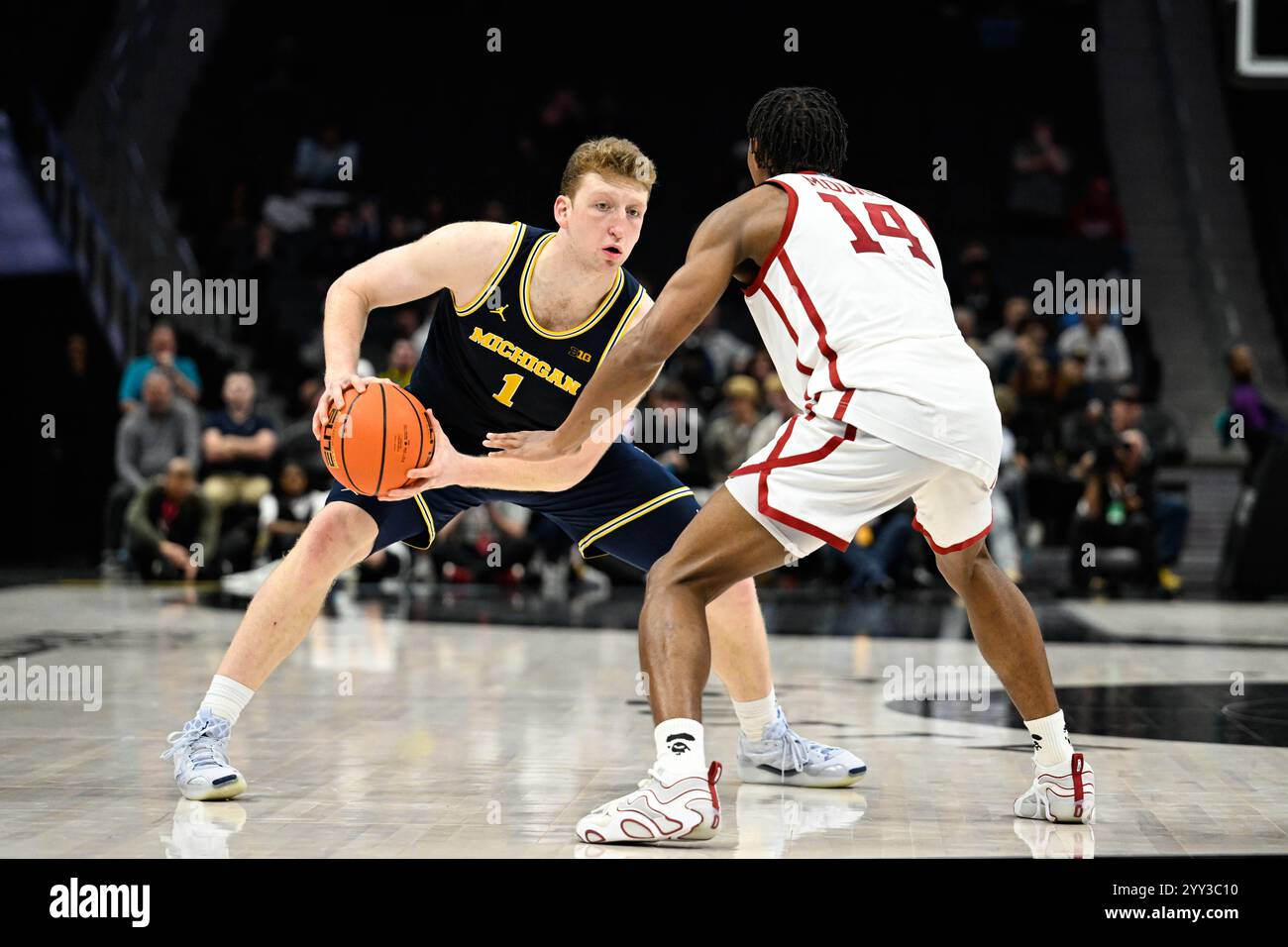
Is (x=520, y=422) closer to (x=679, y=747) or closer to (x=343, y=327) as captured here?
(x=343, y=327)

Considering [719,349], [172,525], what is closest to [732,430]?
[719,349]

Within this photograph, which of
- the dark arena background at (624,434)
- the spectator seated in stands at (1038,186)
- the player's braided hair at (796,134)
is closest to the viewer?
the player's braided hair at (796,134)

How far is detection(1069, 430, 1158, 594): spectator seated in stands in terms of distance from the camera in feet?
37.3

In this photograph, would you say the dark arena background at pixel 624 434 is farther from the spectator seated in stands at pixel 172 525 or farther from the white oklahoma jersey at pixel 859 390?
the white oklahoma jersey at pixel 859 390

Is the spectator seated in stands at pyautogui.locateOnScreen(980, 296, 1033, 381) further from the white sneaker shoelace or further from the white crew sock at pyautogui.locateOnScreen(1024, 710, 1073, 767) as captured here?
the white sneaker shoelace

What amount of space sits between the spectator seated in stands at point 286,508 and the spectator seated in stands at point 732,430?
2875mm

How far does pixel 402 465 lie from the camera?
3984mm

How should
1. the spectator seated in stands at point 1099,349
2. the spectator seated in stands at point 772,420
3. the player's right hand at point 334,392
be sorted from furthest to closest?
the spectator seated in stands at point 1099,349 → the spectator seated in stands at point 772,420 → the player's right hand at point 334,392

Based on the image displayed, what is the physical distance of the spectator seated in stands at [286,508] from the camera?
448 inches

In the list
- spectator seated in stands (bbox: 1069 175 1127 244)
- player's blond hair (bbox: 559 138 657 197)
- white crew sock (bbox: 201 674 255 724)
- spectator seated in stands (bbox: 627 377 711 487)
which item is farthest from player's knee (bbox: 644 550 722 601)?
spectator seated in stands (bbox: 1069 175 1127 244)

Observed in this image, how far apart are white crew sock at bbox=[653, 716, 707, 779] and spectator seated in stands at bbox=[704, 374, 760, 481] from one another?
805cm

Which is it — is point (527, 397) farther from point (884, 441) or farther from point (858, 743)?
point (858, 743)

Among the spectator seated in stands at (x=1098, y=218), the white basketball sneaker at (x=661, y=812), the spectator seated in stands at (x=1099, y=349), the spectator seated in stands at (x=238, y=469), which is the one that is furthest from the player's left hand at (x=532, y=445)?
the spectator seated in stands at (x=1098, y=218)

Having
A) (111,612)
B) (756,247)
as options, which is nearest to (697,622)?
(756,247)
